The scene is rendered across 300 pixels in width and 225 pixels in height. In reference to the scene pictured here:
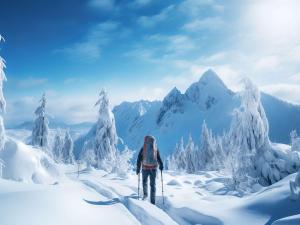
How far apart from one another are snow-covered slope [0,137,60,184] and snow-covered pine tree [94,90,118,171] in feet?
72.9

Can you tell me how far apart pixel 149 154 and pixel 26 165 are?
512 cm

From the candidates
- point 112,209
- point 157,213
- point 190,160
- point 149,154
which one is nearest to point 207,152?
point 190,160

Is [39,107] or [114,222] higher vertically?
[39,107]

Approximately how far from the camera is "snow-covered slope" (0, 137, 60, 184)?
11305 millimetres

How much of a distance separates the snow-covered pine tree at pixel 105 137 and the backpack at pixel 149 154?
25535 millimetres

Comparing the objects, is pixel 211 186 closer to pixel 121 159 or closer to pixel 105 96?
pixel 121 159

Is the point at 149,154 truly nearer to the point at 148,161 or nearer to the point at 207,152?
the point at 148,161

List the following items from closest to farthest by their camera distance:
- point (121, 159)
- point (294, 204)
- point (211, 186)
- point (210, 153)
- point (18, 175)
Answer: point (294, 204) → point (18, 175) → point (211, 186) → point (121, 159) → point (210, 153)

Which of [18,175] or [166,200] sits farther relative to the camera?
[18,175]

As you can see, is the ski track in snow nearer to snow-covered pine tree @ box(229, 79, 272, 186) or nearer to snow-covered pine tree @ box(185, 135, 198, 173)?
snow-covered pine tree @ box(229, 79, 272, 186)

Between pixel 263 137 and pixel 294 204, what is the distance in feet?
46.0

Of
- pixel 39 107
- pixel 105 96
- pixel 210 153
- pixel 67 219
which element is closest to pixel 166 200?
pixel 67 219

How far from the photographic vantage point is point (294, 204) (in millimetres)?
6762

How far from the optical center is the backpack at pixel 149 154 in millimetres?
9375
